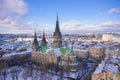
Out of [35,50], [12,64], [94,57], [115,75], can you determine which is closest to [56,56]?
[35,50]

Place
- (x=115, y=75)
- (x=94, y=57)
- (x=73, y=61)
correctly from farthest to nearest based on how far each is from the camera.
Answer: (x=94, y=57)
(x=73, y=61)
(x=115, y=75)

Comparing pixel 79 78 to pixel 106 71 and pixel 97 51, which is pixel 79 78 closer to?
pixel 106 71

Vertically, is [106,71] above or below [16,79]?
above

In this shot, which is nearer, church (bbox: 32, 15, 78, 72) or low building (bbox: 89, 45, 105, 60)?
church (bbox: 32, 15, 78, 72)

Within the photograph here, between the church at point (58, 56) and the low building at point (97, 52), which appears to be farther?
the low building at point (97, 52)

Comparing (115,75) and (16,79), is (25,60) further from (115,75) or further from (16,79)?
(115,75)

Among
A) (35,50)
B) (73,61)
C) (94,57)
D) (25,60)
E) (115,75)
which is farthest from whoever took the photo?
(94,57)

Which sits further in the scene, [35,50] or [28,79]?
[35,50]

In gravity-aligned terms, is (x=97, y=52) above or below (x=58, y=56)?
below

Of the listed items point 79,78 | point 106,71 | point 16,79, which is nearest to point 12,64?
point 16,79

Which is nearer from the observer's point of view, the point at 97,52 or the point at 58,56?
the point at 58,56
